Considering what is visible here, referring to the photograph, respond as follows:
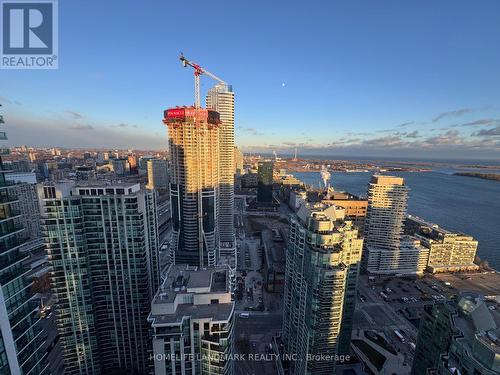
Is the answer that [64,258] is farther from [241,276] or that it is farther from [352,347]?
[352,347]

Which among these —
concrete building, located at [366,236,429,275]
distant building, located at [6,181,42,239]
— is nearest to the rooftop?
concrete building, located at [366,236,429,275]

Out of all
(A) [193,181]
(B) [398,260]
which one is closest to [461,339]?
(A) [193,181]

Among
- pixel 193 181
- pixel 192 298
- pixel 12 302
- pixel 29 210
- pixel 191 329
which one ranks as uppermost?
pixel 193 181

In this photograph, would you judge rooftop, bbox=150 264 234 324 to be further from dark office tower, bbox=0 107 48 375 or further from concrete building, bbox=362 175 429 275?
concrete building, bbox=362 175 429 275

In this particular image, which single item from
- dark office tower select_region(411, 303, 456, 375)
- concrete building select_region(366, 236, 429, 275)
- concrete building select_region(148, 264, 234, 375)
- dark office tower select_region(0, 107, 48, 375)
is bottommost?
concrete building select_region(366, 236, 429, 275)

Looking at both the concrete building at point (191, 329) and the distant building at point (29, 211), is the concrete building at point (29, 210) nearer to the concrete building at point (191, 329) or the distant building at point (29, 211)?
the distant building at point (29, 211)

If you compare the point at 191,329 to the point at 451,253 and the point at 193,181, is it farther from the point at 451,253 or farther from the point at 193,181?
the point at 451,253

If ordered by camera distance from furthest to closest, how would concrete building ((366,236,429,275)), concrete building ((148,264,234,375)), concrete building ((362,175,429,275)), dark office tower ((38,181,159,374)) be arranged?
concrete building ((362,175,429,275))
concrete building ((366,236,429,275))
dark office tower ((38,181,159,374))
concrete building ((148,264,234,375))
